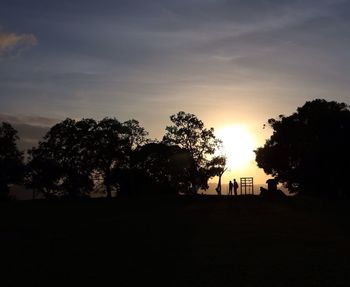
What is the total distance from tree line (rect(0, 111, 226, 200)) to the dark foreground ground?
38.7 meters

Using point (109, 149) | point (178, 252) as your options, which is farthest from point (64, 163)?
point (178, 252)

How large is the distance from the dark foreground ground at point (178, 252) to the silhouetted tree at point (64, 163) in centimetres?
3882

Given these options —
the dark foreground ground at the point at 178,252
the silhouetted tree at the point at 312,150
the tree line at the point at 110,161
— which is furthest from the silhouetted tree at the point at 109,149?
the dark foreground ground at the point at 178,252

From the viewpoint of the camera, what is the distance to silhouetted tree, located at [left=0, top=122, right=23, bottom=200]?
200ft

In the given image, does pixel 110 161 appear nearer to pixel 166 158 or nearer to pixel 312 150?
pixel 166 158

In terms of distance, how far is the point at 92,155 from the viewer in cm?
6838

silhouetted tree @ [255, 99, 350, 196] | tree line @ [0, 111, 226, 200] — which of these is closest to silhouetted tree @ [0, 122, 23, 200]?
tree line @ [0, 111, 226, 200]

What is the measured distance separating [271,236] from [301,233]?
6.06 ft

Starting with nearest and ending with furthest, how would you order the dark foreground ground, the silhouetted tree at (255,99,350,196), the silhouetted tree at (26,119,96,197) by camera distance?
the dark foreground ground
the silhouetted tree at (255,99,350,196)
the silhouetted tree at (26,119,96,197)

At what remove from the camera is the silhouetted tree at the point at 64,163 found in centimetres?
6612

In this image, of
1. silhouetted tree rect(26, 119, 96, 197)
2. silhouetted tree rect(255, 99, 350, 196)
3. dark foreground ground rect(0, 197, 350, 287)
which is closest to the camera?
dark foreground ground rect(0, 197, 350, 287)

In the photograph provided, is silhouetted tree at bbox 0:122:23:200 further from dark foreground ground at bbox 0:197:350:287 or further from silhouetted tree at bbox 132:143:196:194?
dark foreground ground at bbox 0:197:350:287

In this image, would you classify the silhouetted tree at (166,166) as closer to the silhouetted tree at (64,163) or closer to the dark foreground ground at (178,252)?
the silhouetted tree at (64,163)

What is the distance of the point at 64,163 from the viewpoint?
221ft
